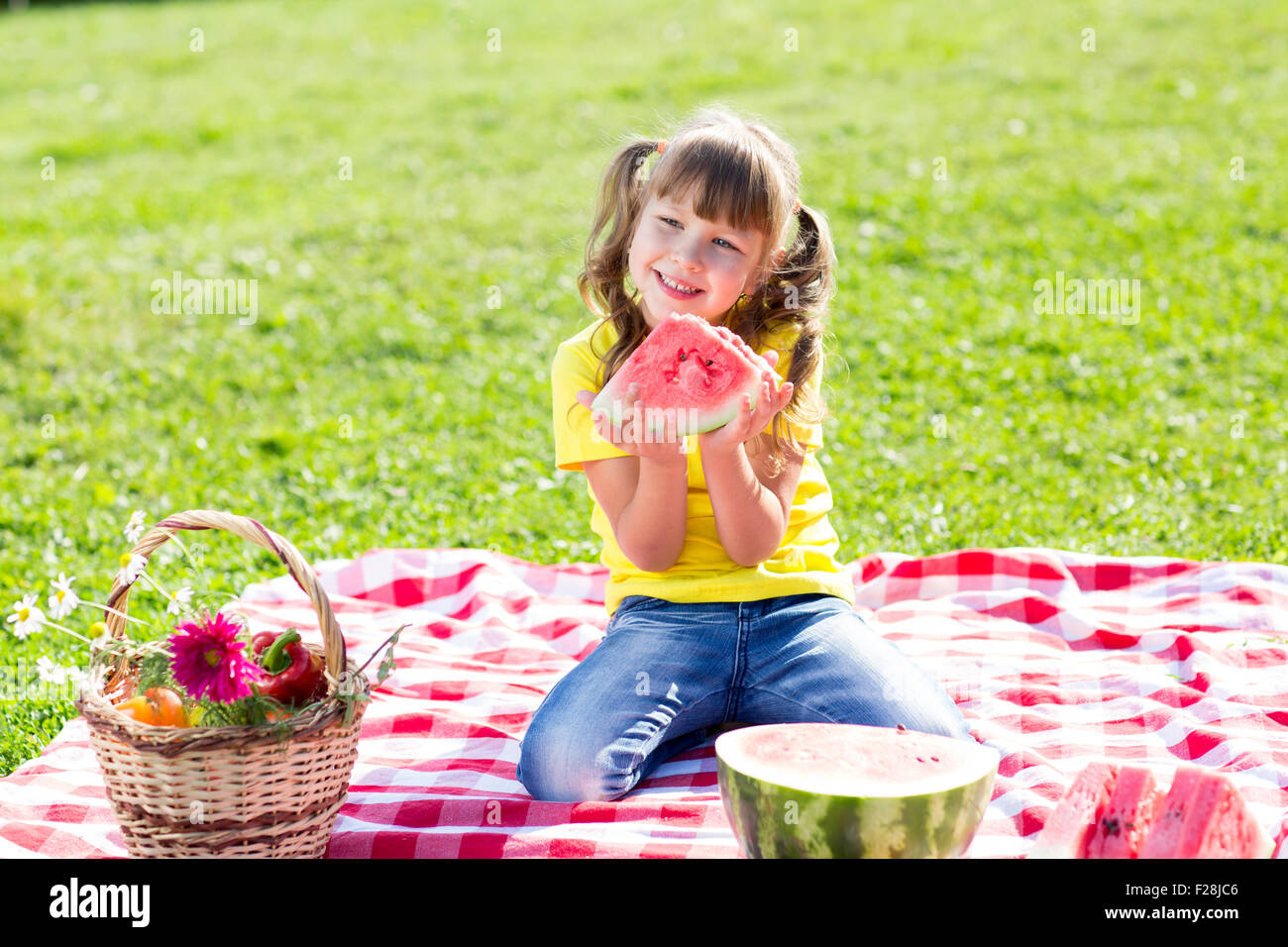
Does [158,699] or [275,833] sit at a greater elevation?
[158,699]

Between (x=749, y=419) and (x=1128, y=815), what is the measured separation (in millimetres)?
1226

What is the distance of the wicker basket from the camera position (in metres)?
2.76

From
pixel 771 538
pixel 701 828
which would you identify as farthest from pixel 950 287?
pixel 701 828

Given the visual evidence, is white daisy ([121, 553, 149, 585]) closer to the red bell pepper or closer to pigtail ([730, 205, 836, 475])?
the red bell pepper

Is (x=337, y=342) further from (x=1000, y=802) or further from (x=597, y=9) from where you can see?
(x=597, y=9)

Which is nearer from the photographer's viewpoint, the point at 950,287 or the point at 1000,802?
the point at 1000,802

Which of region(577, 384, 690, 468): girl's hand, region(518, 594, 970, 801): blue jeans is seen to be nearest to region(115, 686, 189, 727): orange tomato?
region(518, 594, 970, 801): blue jeans

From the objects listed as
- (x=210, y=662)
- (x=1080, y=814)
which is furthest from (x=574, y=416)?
(x=1080, y=814)

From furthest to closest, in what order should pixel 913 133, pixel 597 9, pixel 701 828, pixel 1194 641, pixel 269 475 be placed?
pixel 597 9
pixel 913 133
pixel 269 475
pixel 1194 641
pixel 701 828

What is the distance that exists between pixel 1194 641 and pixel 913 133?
719cm

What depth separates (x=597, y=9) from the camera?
51.7 feet

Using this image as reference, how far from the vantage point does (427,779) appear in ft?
11.9
